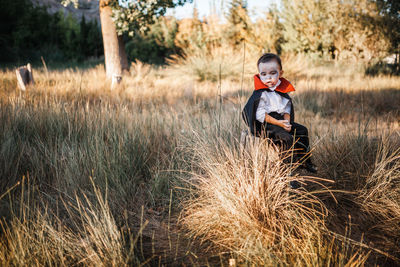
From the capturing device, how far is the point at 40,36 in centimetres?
1689

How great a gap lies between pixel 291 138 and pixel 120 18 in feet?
21.0

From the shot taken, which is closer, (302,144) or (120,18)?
(302,144)

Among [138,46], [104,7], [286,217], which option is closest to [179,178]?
[286,217]

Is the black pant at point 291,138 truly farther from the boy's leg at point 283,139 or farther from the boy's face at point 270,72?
the boy's face at point 270,72

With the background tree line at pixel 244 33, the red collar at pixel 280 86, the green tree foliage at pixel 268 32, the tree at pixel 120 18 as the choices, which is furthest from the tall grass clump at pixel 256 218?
the green tree foliage at pixel 268 32

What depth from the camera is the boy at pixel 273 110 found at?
2018 millimetres

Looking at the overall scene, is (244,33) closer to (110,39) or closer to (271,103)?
(110,39)

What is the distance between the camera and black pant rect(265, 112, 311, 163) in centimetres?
196

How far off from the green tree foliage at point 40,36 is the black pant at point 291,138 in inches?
557

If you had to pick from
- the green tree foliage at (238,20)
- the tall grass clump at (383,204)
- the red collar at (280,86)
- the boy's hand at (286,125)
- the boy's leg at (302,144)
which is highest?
the green tree foliage at (238,20)

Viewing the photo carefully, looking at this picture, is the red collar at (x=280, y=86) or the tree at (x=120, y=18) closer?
the red collar at (x=280, y=86)

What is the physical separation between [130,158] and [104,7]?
6.28 m

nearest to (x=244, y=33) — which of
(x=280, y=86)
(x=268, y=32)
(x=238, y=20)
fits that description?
(x=238, y=20)

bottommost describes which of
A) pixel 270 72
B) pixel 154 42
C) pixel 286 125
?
pixel 286 125
